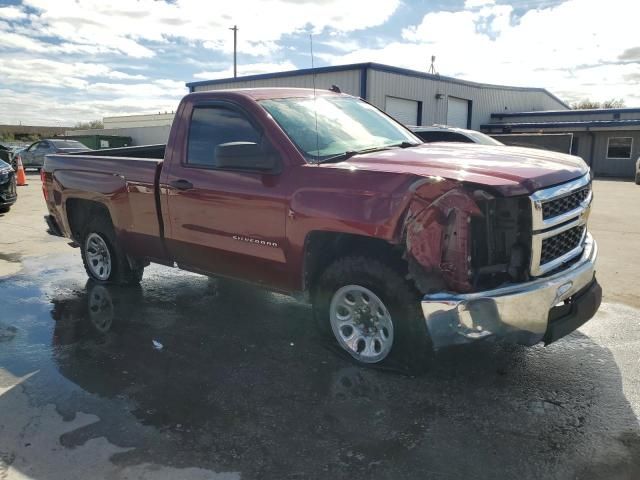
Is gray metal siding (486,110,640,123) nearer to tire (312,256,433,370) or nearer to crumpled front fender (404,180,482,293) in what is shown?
tire (312,256,433,370)

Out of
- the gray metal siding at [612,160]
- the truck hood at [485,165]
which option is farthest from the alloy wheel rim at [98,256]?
the gray metal siding at [612,160]

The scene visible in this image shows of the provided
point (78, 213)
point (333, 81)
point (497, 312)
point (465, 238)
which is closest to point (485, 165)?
point (465, 238)

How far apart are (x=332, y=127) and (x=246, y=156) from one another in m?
0.86

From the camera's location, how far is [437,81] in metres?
27.1

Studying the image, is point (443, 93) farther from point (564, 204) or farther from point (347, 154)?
point (564, 204)

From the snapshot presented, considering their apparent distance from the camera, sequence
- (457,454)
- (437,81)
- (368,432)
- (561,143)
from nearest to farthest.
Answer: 1. (457,454)
2. (368,432)
3. (561,143)
4. (437,81)

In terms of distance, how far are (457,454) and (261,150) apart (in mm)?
2467

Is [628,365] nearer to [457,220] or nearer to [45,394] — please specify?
[457,220]

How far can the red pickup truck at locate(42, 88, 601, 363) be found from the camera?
335 cm

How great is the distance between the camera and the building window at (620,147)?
2934 cm

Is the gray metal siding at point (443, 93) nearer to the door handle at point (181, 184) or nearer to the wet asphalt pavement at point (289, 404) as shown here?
the door handle at point (181, 184)

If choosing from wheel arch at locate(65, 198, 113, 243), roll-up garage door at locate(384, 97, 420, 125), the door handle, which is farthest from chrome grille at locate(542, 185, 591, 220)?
roll-up garage door at locate(384, 97, 420, 125)

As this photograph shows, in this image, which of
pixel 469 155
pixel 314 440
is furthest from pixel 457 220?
pixel 314 440

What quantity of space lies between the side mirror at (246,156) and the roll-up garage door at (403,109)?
2044 centimetres
